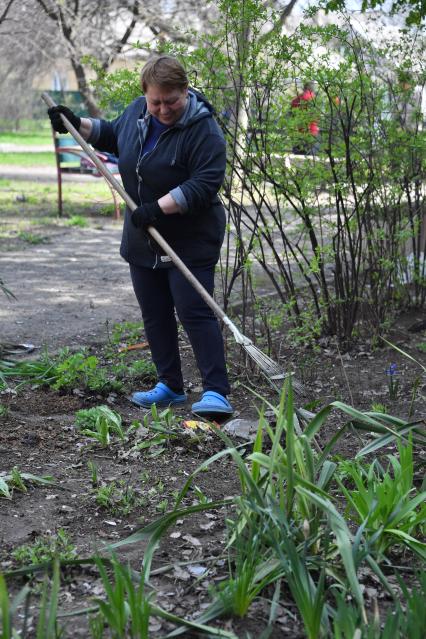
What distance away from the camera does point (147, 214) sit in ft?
14.6

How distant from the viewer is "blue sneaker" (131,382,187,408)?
495 cm

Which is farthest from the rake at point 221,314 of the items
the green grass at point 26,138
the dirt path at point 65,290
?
the green grass at point 26,138

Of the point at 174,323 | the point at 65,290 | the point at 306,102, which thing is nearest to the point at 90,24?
the point at 65,290

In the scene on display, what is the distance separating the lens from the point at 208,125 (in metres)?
4.44

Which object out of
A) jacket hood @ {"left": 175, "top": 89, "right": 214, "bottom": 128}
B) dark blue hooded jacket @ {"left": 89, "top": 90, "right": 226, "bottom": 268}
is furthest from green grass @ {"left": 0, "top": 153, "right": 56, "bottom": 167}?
jacket hood @ {"left": 175, "top": 89, "right": 214, "bottom": 128}

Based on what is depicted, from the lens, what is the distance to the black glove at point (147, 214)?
4.43 m

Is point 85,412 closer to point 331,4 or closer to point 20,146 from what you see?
point 331,4

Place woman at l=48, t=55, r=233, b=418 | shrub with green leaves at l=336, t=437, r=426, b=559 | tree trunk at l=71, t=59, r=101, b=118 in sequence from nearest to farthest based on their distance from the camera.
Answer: shrub with green leaves at l=336, t=437, r=426, b=559 → woman at l=48, t=55, r=233, b=418 → tree trunk at l=71, t=59, r=101, b=118

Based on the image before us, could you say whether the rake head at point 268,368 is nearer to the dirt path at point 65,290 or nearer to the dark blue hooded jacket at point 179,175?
the dark blue hooded jacket at point 179,175

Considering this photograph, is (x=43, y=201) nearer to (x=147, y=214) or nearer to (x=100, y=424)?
(x=147, y=214)

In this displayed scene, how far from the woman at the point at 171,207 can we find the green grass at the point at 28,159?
17.1 meters

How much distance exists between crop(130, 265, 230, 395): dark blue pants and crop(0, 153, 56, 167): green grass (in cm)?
1709

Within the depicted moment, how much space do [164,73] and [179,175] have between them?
0.51 metres

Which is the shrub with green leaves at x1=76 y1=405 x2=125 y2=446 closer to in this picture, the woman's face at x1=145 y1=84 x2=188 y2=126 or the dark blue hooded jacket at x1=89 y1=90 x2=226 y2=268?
the dark blue hooded jacket at x1=89 y1=90 x2=226 y2=268
